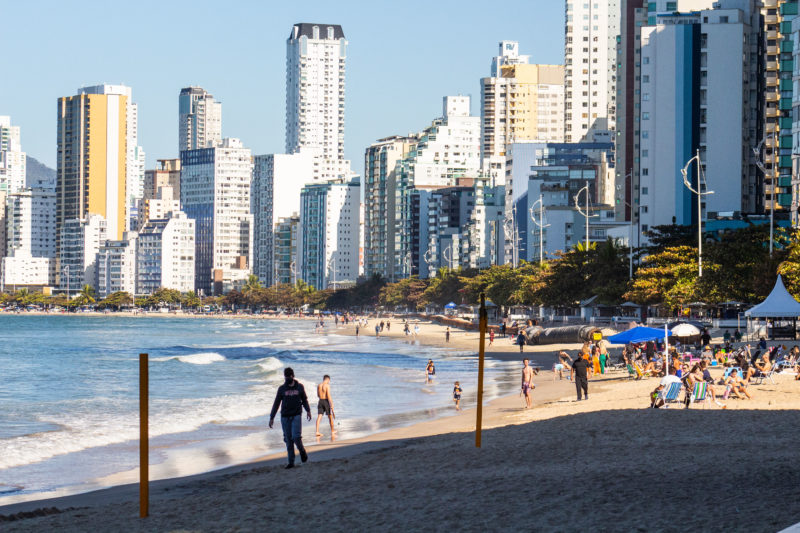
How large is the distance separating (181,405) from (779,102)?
7197 centimetres

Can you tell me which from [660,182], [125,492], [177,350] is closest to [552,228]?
[660,182]

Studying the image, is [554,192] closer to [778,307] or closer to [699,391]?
[778,307]

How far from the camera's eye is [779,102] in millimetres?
94375

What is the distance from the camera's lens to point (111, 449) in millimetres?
26312

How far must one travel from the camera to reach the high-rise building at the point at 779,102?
84.3m

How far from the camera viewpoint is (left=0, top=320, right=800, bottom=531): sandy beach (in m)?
12.5

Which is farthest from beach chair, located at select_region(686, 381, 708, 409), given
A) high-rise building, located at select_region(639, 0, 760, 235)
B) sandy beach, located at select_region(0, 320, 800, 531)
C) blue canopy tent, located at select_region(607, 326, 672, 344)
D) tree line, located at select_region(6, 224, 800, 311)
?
high-rise building, located at select_region(639, 0, 760, 235)

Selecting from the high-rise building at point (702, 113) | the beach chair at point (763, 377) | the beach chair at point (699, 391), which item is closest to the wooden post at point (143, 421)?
the beach chair at point (699, 391)

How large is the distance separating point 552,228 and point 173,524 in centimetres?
14379

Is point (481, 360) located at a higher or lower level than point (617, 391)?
higher

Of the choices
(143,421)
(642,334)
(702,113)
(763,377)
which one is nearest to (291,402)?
(143,421)

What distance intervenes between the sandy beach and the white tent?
16.7 meters

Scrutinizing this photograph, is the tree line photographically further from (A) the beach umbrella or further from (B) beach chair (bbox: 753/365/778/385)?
(B) beach chair (bbox: 753/365/778/385)

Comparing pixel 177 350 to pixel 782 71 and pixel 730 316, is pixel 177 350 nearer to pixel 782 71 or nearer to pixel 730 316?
pixel 730 316
